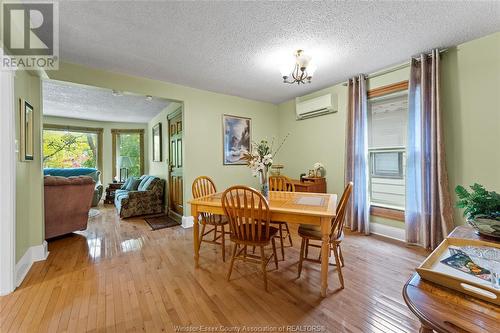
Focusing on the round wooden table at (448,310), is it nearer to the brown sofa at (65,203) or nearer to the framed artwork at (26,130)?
the framed artwork at (26,130)

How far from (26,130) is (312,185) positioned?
12.6ft

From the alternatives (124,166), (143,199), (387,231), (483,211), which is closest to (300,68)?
(483,211)

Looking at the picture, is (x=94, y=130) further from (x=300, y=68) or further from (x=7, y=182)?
(x=300, y=68)

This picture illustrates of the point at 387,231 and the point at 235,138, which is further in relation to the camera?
the point at 235,138

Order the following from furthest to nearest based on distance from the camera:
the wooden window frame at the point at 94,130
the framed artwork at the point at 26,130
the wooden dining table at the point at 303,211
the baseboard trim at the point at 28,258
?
the wooden window frame at the point at 94,130 < the framed artwork at the point at 26,130 < the baseboard trim at the point at 28,258 < the wooden dining table at the point at 303,211

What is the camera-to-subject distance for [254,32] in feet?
7.35

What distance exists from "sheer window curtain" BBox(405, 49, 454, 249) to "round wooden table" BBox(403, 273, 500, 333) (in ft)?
8.47

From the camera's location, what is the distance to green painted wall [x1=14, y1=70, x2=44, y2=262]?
82.6 inches

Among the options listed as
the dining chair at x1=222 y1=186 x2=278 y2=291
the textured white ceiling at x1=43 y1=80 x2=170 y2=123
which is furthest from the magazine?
the textured white ceiling at x1=43 y1=80 x2=170 y2=123

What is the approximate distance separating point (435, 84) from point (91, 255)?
4.75 m

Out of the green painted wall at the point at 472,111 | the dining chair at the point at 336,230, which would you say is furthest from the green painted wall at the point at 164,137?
the green painted wall at the point at 472,111

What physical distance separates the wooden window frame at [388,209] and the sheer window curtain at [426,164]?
0.64 feet

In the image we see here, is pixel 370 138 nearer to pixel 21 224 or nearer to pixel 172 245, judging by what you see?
pixel 172 245

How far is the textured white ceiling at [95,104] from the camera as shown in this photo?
13.3 ft
